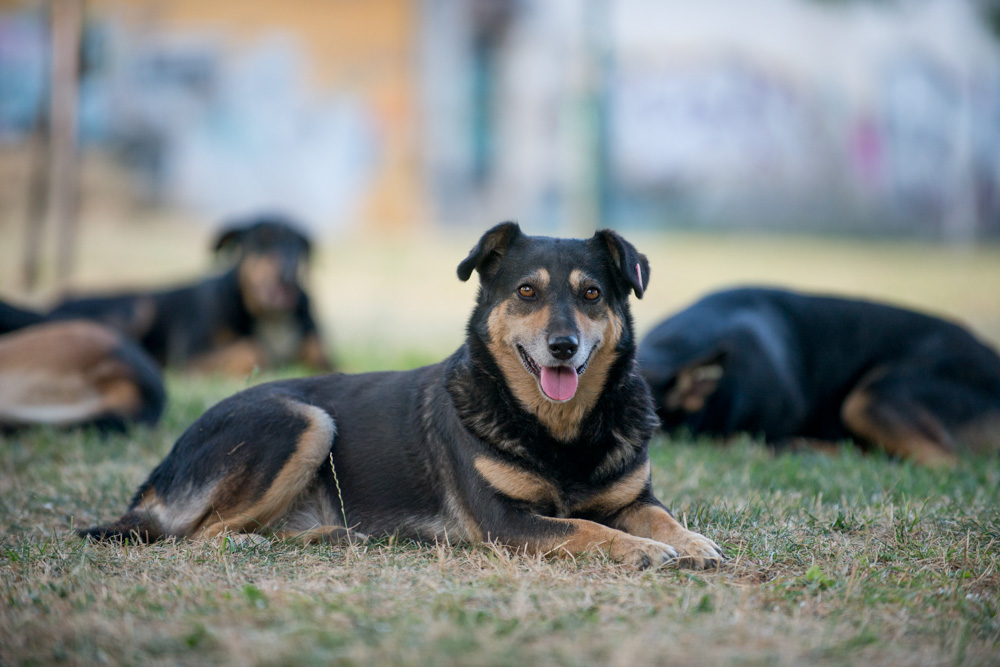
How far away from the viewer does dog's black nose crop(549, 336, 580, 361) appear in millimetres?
4180

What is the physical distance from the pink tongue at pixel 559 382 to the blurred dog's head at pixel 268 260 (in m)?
6.23

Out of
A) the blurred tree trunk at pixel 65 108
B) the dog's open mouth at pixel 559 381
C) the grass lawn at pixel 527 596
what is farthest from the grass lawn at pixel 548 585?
the blurred tree trunk at pixel 65 108

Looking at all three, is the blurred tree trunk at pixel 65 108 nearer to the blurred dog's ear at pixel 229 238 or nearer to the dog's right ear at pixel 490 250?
the blurred dog's ear at pixel 229 238

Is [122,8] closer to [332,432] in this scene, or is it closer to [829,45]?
[829,45]

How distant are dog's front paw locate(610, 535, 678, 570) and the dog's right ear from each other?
1.44m

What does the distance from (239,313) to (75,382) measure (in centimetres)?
326

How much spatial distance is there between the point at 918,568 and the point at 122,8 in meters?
20.5

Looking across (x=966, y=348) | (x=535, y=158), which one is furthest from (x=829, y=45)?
(x=966, y=348)

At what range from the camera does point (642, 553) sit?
3.93 metres

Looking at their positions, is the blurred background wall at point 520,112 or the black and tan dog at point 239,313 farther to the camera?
the blurred background wall at point 520,112

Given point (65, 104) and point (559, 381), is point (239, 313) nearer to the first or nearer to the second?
point (65, 104)

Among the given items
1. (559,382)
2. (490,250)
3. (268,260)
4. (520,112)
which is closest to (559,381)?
(559,382)

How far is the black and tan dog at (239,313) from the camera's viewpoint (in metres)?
10.1

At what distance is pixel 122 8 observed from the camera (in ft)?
66.3
